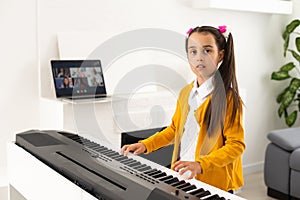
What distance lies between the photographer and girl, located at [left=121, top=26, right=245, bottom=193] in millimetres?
1319

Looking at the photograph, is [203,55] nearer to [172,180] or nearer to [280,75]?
[172,180]

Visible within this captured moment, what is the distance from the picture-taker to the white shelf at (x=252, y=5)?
310 cm

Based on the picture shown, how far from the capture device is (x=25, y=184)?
48.7 inches

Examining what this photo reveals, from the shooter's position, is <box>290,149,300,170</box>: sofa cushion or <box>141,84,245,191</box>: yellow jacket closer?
<box>141,84,245,191</box>: yellow jacket

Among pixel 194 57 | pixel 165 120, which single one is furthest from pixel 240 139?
pixel 165 120

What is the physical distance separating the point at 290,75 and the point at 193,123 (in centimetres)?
276

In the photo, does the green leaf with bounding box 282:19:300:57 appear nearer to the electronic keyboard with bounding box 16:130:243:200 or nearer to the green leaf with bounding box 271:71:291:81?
the green leaf with bounding box 271:71:291:81

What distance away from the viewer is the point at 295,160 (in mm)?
2926

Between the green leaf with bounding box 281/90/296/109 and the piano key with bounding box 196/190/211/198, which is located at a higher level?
the piano key with bounding box 196/190/211/198

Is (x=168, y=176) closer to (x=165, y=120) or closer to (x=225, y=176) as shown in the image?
(x=225, y=176)

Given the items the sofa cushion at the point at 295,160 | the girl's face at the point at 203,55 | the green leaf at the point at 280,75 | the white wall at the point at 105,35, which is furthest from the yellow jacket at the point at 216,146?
the green leaf at the point at 280,75

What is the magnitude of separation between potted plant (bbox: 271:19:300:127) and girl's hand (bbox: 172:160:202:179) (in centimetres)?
270

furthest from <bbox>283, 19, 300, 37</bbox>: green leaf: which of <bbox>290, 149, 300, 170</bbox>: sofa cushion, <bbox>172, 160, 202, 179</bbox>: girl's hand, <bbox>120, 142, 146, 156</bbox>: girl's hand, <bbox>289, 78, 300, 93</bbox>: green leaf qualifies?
<bbox>172, 160, 202, 179</bbox>: girl's hand

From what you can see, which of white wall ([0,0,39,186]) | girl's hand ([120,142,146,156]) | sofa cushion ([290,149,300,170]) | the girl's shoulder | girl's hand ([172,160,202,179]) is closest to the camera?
girl's hand ([172,160,202,179])
